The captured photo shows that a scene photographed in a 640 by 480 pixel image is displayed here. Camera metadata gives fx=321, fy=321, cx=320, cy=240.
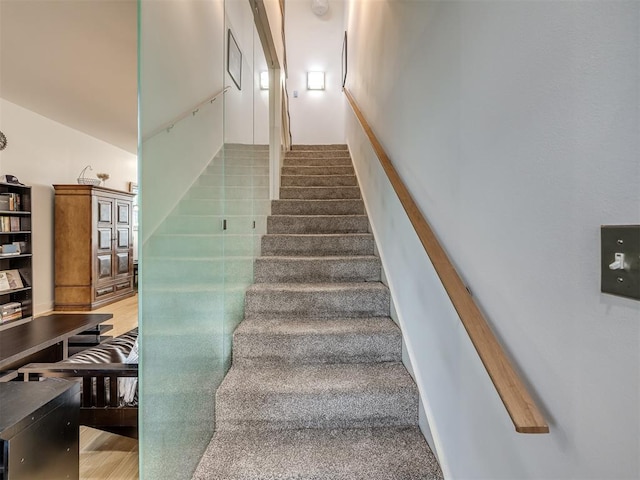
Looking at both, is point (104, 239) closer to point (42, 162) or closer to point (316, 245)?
point (42, 162)

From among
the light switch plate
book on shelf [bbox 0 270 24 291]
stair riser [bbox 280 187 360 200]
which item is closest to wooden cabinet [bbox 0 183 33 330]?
book on shelf [bbox 0 270 24 291]

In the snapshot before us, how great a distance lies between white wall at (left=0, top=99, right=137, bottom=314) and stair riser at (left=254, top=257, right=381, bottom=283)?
4.23m

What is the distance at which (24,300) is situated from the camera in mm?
4320

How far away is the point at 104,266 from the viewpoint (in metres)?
5.30

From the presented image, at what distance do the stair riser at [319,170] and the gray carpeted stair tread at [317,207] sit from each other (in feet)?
2.52

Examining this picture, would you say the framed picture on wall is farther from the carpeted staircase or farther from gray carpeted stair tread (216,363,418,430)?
gray carpeted stair tread (216,363,418,430)

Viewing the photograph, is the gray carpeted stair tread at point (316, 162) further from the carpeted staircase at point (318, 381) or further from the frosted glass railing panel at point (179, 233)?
the frosted glass railing panel at point (179, 233)

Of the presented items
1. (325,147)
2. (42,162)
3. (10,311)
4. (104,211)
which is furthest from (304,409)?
(42,162)

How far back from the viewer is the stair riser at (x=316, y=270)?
2219mm

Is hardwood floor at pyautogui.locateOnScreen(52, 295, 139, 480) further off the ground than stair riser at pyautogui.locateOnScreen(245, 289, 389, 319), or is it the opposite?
stair riser at pyautogui.locateOnScreen(245, 289, 389, 319)

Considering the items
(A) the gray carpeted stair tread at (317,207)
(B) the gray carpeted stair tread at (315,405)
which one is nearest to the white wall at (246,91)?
(A) the gray carpeted stair tread at (317,207)

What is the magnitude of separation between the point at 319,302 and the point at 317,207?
1.24 m

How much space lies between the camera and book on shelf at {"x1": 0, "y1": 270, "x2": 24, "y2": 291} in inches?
159

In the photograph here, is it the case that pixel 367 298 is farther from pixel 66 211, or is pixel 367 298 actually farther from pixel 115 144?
pixel 115 144
